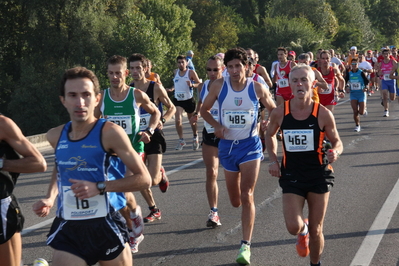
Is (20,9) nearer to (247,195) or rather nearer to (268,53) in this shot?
(268,53)

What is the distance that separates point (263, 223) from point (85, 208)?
12.3 feet

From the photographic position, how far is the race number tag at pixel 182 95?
48.9 ft

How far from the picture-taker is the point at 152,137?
7.52m

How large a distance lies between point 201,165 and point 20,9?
30843mm

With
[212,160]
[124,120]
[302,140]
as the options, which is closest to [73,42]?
[212,160]

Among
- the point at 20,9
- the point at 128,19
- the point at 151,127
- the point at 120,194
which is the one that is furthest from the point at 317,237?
the point at 20,9

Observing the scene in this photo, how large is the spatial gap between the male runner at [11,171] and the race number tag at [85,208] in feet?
1.67

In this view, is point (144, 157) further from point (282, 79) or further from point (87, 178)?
point (282, 79)

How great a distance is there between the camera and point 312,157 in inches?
212

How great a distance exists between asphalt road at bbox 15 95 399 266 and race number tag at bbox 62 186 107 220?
212 centimetres

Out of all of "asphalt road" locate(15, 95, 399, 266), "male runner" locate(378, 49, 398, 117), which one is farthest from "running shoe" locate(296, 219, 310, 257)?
"male runner" locate(378, 49, 398, 117)

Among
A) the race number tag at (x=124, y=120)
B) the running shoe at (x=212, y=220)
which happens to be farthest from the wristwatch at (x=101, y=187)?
the running shoe at (x=212, y=220)

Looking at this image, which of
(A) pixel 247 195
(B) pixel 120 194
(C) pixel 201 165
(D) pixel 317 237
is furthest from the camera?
(C) pixel 201 165

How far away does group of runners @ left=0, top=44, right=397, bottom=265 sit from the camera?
3.83m
